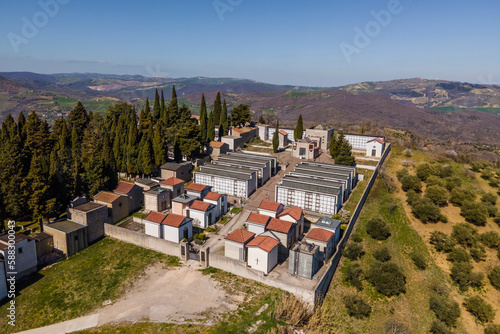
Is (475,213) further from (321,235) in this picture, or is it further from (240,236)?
(240,236)

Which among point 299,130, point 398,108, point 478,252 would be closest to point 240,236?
point 478,252

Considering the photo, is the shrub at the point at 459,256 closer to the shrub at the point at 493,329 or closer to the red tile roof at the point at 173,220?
the shrub at the point at 493,329

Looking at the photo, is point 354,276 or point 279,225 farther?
point 279,225

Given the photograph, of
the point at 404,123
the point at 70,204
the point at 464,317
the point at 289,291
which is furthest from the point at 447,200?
the point at 404,123

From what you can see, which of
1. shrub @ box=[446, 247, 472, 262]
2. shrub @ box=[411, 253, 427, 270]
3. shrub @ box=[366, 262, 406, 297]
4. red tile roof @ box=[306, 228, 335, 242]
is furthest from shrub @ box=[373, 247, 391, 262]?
shrub @ box=[446, 247, 472, 262]

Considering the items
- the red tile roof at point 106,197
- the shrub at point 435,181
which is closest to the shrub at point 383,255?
the shrub at point 435,181

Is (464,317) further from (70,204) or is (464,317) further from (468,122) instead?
(468,122)
